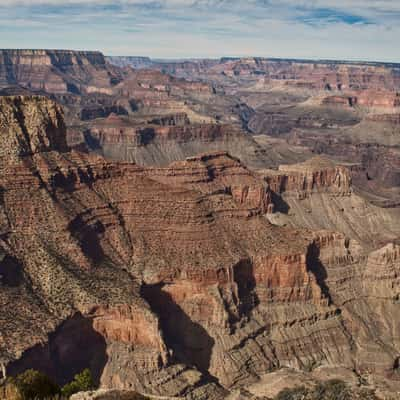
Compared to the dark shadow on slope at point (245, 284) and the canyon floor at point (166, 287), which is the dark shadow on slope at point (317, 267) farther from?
the dark shadow on slope at point (245, 284)

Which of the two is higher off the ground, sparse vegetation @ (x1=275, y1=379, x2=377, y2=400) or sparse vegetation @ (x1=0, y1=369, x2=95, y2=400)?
sparse vegetation @ (x1=0, y1=369, x2=95, y2=400)

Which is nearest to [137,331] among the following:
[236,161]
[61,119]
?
[61,119]

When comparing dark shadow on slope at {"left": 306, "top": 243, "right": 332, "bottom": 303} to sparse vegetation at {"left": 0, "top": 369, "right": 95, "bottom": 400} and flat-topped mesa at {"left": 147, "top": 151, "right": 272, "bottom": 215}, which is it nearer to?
flat-topped mesa at {"left": 147, "top": 151, "right": 272, "bottom": 215}

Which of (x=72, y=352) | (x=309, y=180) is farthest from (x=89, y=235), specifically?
(x=309, y=180)

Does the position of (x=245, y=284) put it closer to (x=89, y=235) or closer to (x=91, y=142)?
(x=89, y=235)

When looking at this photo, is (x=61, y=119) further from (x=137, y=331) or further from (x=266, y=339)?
(x=266, y=339)

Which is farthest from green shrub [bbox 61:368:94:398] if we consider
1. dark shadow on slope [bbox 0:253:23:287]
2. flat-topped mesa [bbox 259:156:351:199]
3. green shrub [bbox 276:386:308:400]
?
flat-topped mesa [bbox 259:156:351:199]

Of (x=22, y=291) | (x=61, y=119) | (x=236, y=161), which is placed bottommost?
(x=22, y=291)
